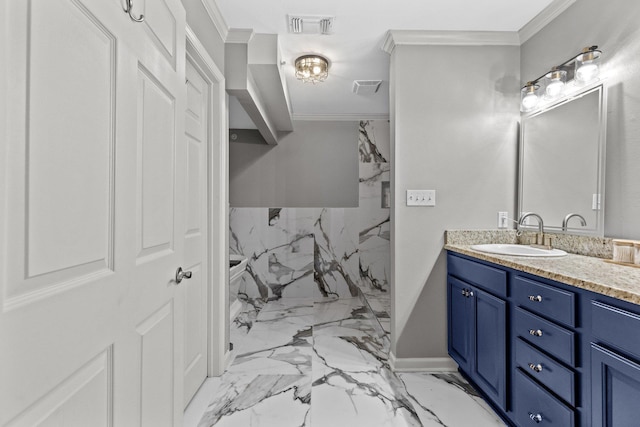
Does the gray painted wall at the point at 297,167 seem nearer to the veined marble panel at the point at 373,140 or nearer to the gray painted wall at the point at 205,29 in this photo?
the veined marble panel at the point at 373,140

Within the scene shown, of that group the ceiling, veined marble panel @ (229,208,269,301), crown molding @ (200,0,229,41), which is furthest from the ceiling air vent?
veined marble panel @ (229,208,269,301)

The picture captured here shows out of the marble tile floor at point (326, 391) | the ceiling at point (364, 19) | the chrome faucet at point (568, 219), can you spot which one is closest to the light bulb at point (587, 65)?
the ceiling at point (364, 19)

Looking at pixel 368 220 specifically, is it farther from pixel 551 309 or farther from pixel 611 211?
pixel 551 309

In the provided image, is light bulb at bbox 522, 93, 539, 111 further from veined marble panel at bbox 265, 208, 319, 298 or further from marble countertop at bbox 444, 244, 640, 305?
veined marble panel at bbox 265, 208, 319, 298

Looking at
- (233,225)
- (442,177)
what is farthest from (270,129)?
(442,177)

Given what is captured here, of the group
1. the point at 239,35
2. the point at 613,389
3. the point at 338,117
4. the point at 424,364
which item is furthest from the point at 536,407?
the point at 338,117

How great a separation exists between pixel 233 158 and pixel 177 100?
3213mm

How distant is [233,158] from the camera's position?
174 inches

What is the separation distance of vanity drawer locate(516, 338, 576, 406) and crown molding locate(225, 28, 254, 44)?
234 centimetres

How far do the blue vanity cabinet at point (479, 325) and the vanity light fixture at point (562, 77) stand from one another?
1.11 metres

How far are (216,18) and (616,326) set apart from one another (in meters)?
2.35

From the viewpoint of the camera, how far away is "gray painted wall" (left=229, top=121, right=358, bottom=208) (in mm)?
4410

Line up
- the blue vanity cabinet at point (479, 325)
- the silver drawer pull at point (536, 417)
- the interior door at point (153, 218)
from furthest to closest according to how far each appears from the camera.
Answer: the blue vanity cabinet at point (479, 325)
the silver drawer pull at point (536, 417)
the interior door at point (153, 218)

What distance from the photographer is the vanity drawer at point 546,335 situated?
1235mm
